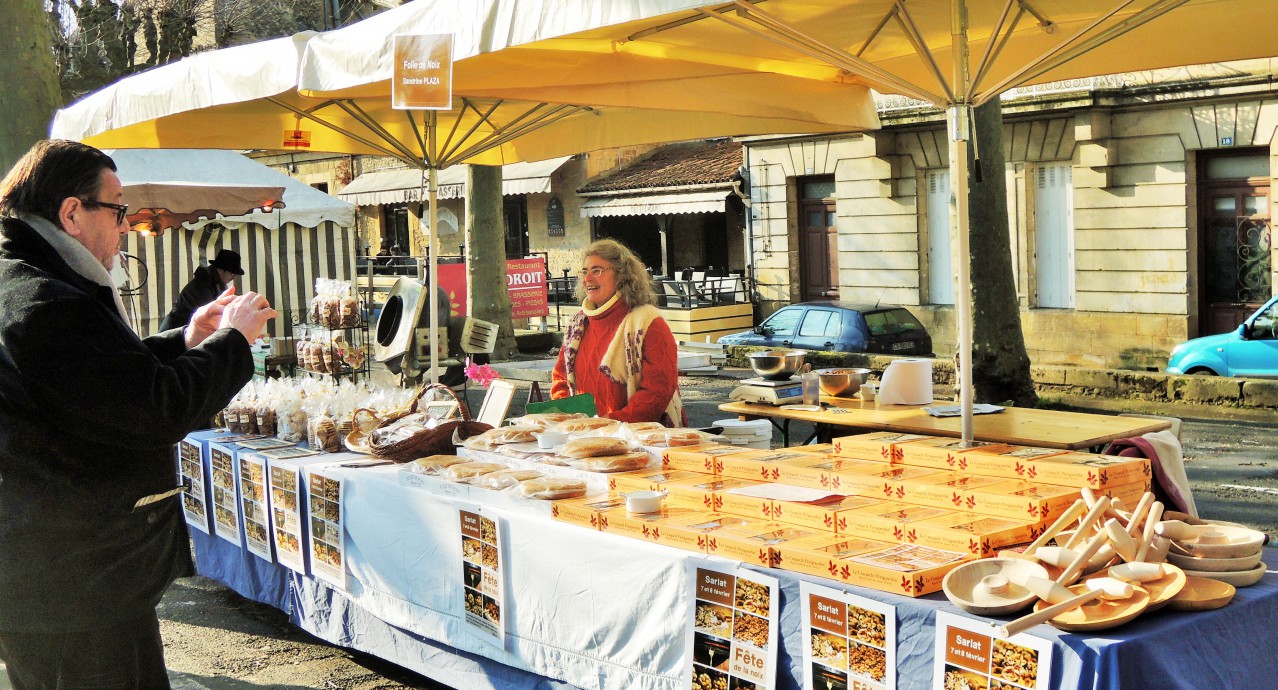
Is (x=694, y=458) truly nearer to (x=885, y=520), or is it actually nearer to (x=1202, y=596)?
(x=885, y=520)

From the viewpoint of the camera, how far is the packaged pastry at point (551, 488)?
3.83 m

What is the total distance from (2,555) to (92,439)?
0.35 m

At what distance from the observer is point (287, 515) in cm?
509

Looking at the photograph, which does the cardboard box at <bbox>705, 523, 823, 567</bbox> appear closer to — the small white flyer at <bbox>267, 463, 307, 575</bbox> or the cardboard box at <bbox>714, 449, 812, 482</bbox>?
the cardboard box at <bbox>714, 449, 812, 482</bbox>

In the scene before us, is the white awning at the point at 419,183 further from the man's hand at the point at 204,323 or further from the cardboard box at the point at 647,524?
the man's hand at the point at 204,323

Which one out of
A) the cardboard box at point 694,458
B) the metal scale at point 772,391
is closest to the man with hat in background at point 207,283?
the metal scale at point 772,391

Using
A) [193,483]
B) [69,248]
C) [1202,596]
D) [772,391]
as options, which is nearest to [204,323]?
[69,248]

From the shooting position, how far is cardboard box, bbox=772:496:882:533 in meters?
3.23

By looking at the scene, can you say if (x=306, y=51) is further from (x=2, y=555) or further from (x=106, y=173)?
(x=2, y=555)

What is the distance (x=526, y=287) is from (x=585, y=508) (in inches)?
667

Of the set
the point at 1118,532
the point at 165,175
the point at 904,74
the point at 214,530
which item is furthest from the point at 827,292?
the point at 1118,532

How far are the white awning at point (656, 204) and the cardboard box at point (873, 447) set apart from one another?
22.8m

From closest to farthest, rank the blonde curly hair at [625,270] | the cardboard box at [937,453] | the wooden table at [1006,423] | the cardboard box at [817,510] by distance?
the cardboard box at [817,510] < the cardboard box at [937,453] < the wooden table at [1006,423] < the blonde curly hair at [625,270]

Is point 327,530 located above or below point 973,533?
below
